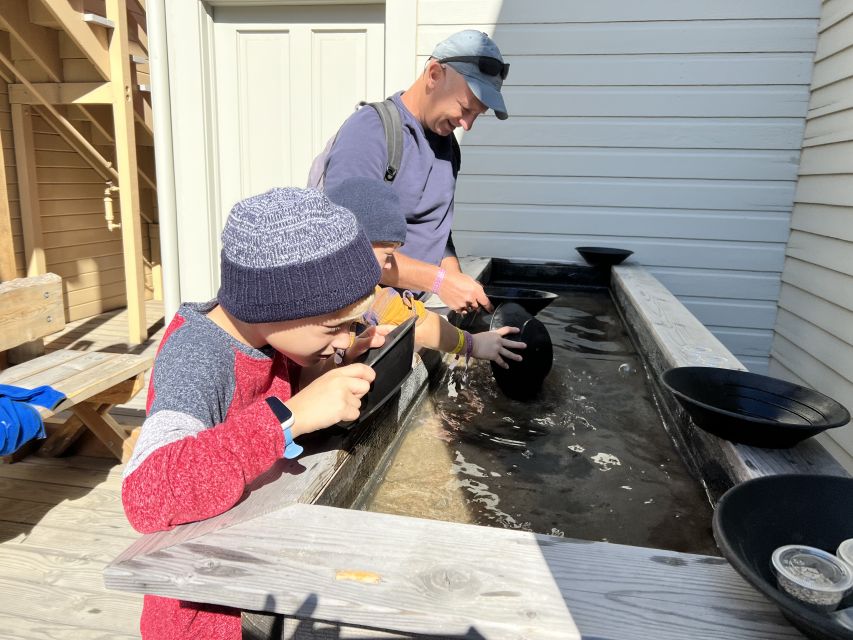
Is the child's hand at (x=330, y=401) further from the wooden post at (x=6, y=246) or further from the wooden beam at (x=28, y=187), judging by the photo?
the wooden beam at (x=28, y=187)

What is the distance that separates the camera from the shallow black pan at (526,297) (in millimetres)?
2705

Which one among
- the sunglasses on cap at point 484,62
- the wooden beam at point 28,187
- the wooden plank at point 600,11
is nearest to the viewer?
the sunglasses on cap at point 484,62

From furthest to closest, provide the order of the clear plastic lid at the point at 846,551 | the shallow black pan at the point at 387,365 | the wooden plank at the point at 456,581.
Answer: the shallow black pan at the point at 387,365, the clear plastic lid at the point at 846,551, the wooden plank at the point at 456,581

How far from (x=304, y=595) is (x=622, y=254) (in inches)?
160

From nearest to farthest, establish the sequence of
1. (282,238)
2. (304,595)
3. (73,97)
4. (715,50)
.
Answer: (304,595) < (282,238) < (715,50) < (73,97)

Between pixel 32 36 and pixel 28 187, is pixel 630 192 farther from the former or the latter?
pixel 28 187

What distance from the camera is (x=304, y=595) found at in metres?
0.92

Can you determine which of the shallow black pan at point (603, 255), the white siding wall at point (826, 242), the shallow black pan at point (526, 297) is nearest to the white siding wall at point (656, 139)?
the white siding wall at point (826, 242)

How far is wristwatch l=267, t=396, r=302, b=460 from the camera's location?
1093 mm

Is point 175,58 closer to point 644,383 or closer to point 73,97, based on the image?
point 73,97

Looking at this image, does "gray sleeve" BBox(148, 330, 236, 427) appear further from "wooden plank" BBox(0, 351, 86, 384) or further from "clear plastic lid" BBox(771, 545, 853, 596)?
"wooden plank" BBox(0, 351, 86, 384)

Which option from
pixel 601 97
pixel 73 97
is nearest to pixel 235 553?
pixel 601 97

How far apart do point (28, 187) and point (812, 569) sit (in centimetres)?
702

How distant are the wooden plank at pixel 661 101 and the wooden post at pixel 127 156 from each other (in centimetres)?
308
